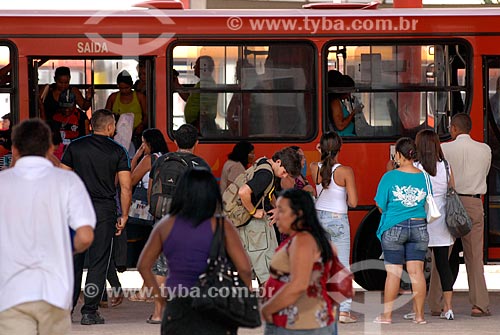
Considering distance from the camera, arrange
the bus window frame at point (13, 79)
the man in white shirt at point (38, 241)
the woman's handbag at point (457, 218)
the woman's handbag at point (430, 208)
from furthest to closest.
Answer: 1. the bus window frame at point (13, 79)
2. the woman's handbag at point (457, 218)
3. the woman's handbag at point (430, 208)
4. the man in white shirt at point (38, 241)

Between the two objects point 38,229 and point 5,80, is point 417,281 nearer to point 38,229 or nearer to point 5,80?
point 5,80

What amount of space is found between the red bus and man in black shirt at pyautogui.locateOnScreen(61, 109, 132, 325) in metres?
1.65

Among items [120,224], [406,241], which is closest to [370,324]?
[406,241]

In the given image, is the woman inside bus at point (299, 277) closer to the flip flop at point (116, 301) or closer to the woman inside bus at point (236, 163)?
the woman inside bus at point (236, 163)

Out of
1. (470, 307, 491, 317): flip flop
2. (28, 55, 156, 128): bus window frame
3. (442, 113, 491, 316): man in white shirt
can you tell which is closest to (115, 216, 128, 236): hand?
(28, 55, 156, 128): bus window frame

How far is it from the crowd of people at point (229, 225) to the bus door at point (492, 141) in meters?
1.04

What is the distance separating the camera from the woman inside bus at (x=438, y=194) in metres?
10.1

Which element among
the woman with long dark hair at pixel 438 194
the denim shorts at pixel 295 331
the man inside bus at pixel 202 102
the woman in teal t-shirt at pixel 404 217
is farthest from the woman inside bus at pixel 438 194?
the denim shorts at pixel 295 331

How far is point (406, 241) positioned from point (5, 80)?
434cm

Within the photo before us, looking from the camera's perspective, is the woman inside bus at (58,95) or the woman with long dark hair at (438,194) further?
the woman inside bus at (58,95)

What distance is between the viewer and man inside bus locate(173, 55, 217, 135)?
11.6 m

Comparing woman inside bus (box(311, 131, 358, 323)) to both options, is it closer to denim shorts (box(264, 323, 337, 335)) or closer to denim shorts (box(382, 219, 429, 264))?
denim shorts (box(382, 219, 429, 264))

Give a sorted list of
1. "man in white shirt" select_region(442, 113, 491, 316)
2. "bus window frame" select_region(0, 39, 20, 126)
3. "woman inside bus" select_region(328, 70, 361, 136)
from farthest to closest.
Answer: "woman inside bus" select_region(328, 70, 361, 136), "bus window frame" select_region(0, 39, 20, 126), "man in white shirt" select_region(442, 113, 491, 316)

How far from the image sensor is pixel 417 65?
38.5ft
